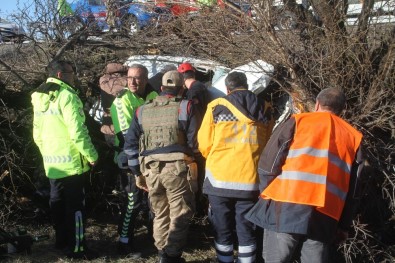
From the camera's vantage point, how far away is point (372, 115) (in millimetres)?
4414

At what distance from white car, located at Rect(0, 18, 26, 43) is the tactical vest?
2977 mm

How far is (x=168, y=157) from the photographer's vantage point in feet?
14.6

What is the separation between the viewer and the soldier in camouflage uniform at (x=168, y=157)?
14.6 feet

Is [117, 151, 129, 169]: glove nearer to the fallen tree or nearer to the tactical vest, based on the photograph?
the tactical vest

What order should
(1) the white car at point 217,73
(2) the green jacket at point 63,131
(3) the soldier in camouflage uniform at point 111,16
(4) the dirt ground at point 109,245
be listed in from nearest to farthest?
(2) the green jacket at point 63,131 < (1) the white car at point 217,73 < (4) the dirt ground at point 109,245 < (3) the soldier in camouflage uniform at point 111,16

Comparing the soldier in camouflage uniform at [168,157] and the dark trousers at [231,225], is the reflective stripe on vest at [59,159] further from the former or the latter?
the dark trousers at [231,225]

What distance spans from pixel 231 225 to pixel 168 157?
80 centimetres

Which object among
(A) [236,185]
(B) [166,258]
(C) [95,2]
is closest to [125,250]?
(B) [166,258]

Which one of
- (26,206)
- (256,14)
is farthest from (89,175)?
(256,14)

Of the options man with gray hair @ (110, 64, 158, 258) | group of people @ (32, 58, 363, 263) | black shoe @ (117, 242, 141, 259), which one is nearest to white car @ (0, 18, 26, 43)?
group of people @ (32, 58, 363, 263)

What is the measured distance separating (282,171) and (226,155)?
80 cm

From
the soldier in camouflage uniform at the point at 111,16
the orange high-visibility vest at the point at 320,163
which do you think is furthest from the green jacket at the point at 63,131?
the soldier in camouflage uniform at the point at 111,16

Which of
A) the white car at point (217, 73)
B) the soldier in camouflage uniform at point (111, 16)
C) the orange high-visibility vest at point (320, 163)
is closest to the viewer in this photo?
the orange high-visibility vest at point (320, 163)

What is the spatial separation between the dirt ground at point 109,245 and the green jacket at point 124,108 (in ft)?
4.20
